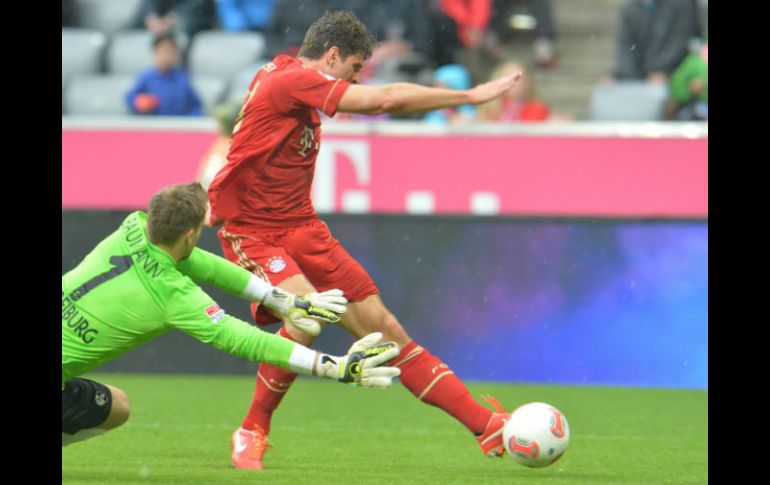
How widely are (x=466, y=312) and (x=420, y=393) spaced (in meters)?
4.01

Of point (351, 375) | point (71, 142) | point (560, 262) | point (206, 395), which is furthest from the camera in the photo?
point (71, 142)

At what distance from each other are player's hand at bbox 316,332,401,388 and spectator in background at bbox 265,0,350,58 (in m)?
7.84

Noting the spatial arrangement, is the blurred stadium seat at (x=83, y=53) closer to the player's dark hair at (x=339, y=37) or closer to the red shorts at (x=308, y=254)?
the red shorts at (x=308, y=254)

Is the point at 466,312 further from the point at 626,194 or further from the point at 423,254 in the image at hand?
the point at 626,194

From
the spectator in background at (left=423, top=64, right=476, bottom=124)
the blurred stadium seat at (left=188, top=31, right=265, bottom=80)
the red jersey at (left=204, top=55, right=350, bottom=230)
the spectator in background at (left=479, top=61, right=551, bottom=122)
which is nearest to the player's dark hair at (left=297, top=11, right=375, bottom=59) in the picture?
the red jersey at (left=204, top=55, right=350, bottom=230)

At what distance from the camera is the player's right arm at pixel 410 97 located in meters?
5.97

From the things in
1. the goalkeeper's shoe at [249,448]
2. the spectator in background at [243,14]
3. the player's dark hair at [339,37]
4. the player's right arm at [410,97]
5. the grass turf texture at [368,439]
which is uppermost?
the player's dark hair at [339,37]

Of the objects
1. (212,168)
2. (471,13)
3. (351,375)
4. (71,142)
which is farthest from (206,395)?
(471,13)

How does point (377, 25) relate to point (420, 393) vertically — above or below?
above

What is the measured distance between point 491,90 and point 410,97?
363mm

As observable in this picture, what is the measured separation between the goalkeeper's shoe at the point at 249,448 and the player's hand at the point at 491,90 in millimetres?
2081

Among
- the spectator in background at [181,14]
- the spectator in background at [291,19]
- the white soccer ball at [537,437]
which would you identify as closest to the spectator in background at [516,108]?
the spectator in background at [291,19]

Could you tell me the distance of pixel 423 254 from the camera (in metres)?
10.8

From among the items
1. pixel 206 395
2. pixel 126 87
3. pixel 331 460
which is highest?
pixel 126 87
